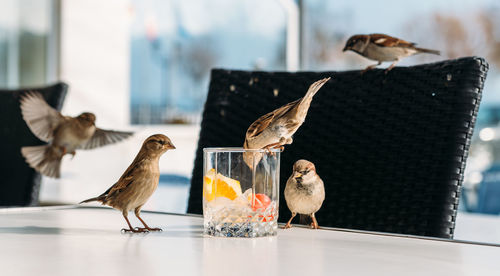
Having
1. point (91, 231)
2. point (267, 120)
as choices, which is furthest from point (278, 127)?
point (91, 231)

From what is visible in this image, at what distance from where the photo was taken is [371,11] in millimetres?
5211

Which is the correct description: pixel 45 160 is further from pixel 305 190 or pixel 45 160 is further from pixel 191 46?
pixel 191 46

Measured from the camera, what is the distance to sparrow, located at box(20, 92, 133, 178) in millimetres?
899

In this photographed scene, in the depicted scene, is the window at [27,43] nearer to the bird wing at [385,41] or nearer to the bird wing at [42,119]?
the bird wing at [42,119]

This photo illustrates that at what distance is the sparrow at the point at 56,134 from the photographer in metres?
0.90

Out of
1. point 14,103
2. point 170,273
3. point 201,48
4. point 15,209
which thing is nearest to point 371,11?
point 201,48

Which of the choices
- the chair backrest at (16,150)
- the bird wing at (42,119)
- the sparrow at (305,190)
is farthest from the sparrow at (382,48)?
the chair backrest at (16,150)

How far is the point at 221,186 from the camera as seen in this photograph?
633mm

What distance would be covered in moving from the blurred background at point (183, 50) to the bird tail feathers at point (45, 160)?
89.7 inches

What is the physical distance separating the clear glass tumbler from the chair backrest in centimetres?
89

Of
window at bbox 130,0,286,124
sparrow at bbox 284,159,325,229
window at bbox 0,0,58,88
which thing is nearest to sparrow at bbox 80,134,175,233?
sparrow at bbox 284,159,325,229

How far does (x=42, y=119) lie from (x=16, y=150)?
0.55m

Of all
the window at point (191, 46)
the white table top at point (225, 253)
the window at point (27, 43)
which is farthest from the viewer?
the window at point (191, 46)

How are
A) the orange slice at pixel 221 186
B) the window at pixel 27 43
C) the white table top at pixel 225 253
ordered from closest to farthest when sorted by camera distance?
the white table top at pixel 225 253 < the orange slice at pixel 221 186 < the window at pixel 27 43
